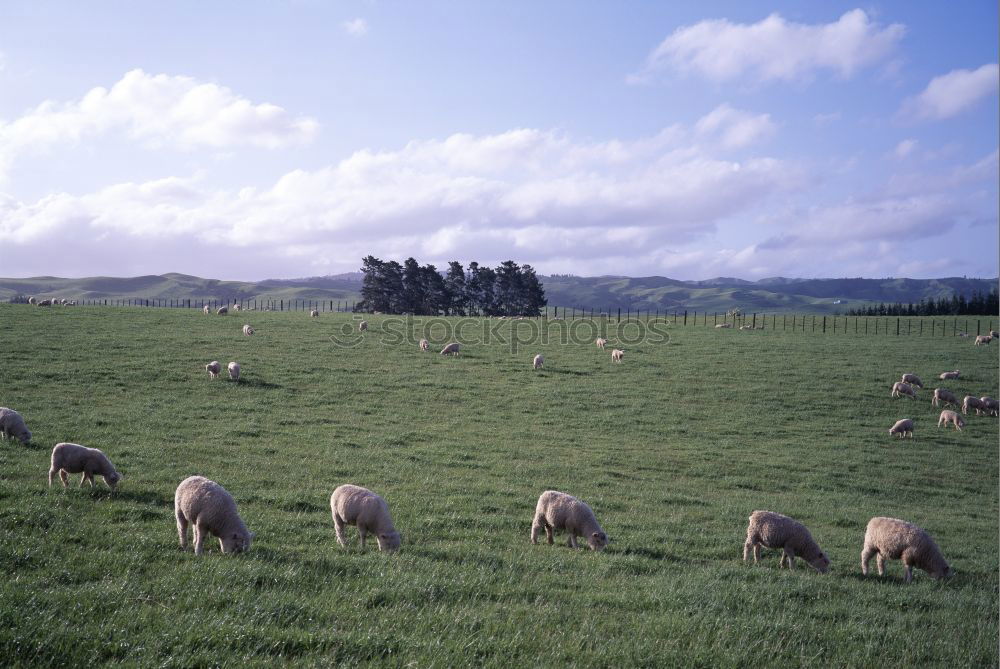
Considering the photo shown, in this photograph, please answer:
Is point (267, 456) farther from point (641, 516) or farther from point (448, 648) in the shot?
point (448, 648)

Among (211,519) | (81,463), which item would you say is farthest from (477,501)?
(81,463)

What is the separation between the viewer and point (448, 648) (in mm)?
6535

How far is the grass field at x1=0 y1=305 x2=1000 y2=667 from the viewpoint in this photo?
6879 mm

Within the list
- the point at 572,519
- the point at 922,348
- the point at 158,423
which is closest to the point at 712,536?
the point at 572,519

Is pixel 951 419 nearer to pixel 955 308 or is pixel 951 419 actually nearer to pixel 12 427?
pixel 12 427

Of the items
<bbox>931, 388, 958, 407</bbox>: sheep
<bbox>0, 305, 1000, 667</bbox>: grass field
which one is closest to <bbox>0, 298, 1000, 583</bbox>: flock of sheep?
<bbox>0, 305, 1000, 667</bbox>: grass field

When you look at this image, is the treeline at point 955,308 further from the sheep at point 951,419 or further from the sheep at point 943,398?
the sheep at point 951,419

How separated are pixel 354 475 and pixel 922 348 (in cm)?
4953

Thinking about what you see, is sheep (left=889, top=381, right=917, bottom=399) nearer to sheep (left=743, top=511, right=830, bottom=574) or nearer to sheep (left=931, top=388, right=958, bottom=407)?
sheep (left=931, top=388, right=958, bottom=407)

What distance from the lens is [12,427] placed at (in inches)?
685

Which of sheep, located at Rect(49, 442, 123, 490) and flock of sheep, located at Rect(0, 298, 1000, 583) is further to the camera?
sheep, located at Rect(49, 442, 123, 490)

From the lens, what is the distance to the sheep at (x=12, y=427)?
1730 cm

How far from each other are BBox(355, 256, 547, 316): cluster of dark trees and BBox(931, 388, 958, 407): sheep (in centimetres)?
6547

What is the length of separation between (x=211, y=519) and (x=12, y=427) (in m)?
12.0
